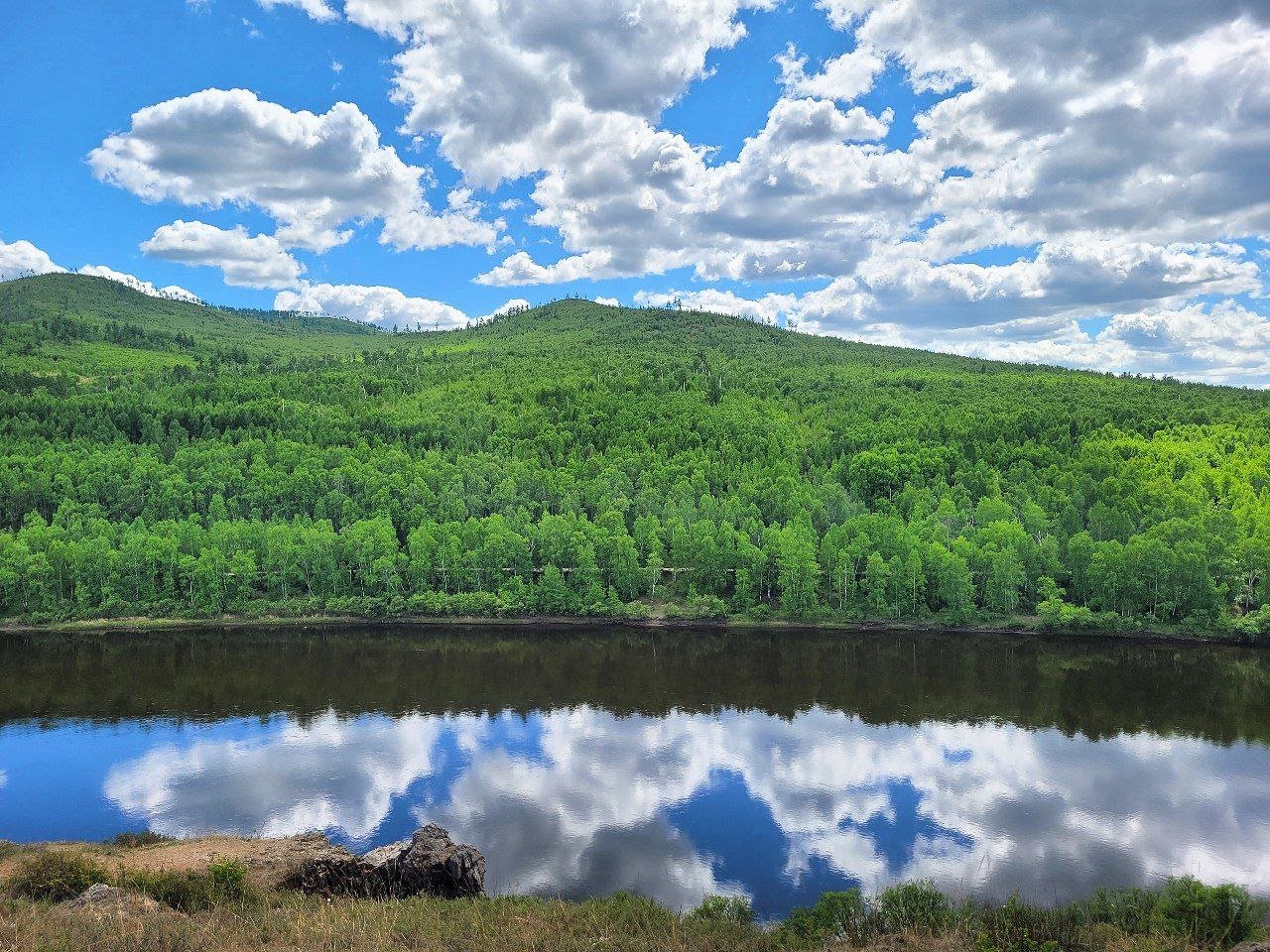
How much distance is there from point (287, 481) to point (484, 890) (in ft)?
283

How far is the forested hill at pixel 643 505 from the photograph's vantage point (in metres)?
78.1

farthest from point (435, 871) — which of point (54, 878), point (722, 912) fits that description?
point (54, 878)

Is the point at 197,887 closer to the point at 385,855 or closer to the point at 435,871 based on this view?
the point at 385,855

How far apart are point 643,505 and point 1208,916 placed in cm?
7806

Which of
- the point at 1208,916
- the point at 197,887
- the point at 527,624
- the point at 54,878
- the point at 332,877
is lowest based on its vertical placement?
the point at 527,624

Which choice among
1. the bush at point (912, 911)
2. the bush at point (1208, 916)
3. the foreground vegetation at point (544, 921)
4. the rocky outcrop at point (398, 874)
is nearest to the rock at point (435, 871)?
the rocky outcrop at point (398, 874)

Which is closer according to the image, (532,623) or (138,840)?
(138,840)

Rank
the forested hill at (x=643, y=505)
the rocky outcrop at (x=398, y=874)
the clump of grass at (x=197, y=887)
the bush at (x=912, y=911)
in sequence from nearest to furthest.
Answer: the bush at (x=912, y=911), the clump of grass at (x=197, y=887), the rocky outcrop at (x=398, y=874), the forested hill at (x=643, y=505)

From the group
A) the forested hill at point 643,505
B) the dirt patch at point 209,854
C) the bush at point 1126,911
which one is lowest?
the dirt patch at point 209,854

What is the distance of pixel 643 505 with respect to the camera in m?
98.0

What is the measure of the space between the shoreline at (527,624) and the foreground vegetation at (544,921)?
4908cm

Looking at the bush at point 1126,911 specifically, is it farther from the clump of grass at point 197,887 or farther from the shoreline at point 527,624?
the shoreline at point 527,624

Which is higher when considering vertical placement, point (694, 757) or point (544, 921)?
point (544, 921)

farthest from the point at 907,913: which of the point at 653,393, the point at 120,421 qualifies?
the point at 120,421
